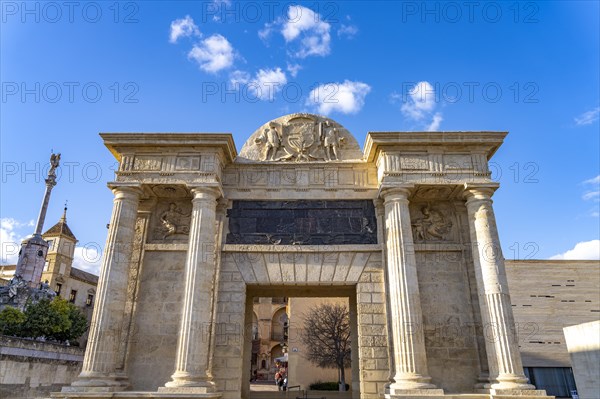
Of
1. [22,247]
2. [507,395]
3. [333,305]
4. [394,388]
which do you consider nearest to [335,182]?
[394,388]

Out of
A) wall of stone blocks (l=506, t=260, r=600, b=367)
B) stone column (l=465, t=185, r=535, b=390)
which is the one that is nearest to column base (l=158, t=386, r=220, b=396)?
stone column (l=465, t=185, r=535, b=390)

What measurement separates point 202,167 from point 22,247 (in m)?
34.1

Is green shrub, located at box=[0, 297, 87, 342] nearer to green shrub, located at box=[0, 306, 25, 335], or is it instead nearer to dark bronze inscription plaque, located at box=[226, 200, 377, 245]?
green shrub, located at box=[0, 306, 25, 335]

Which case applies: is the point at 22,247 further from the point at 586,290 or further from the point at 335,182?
the point at 586,290

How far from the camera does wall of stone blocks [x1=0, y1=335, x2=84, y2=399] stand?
1711cm

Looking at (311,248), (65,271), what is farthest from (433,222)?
(65,271)

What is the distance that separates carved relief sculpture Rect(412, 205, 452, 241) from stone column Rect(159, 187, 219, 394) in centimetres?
652

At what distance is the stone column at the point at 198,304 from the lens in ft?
33.6

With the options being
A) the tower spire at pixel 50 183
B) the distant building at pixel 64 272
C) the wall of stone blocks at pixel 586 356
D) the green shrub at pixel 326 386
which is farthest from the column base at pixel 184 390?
the distant building at pixel 64 272

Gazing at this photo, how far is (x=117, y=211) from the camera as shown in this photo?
39.1 feet

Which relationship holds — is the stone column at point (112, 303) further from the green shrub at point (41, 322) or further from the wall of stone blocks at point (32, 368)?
the green shrub at point (41, 322)

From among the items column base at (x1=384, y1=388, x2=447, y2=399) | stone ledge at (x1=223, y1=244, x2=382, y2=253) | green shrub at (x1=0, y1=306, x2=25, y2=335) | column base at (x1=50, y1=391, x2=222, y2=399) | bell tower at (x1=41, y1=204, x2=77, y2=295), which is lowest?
column base at (x1=50, y1=391, x2=222, y2=399)

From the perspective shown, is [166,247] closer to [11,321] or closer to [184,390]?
[184,390]

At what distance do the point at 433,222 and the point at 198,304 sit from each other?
25.3ft
